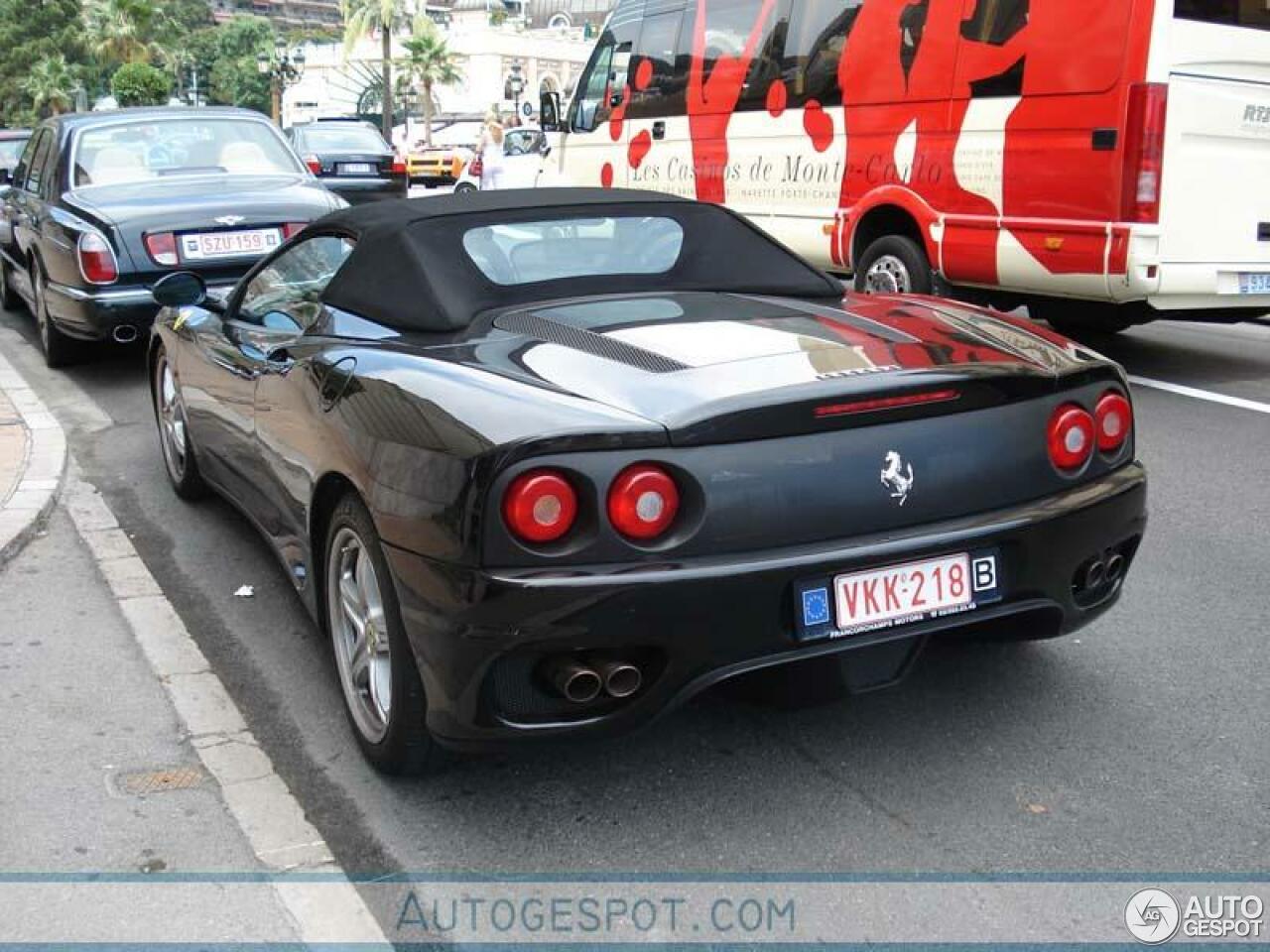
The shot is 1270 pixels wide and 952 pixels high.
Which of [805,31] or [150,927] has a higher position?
[805,31]

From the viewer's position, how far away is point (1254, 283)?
828 centimetres

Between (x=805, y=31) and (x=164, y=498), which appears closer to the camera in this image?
(x=164, y=498)

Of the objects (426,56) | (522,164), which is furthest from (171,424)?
(426,56)

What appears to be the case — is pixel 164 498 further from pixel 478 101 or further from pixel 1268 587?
pixel 478 101

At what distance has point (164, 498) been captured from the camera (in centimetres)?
615

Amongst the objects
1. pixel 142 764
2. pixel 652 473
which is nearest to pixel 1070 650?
pixel 652 473

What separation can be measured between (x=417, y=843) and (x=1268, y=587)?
303cm

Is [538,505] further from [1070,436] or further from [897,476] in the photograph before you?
[1070,436]

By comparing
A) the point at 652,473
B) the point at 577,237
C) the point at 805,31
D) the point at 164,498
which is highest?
the point at 805,31

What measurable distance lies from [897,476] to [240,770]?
177cm

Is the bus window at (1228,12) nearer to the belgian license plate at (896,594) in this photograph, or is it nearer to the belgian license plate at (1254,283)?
the belgian license plate at (1254,283)

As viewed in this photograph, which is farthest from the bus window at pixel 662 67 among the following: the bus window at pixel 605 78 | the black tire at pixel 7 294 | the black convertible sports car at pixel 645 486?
the black convertible sports car at pixel 645 486

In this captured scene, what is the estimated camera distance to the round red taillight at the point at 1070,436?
3.34 meters

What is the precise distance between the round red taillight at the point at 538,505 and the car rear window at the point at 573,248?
1.22 meters
